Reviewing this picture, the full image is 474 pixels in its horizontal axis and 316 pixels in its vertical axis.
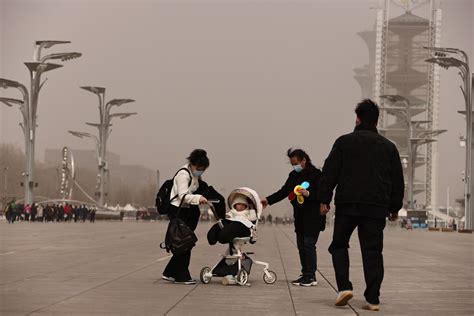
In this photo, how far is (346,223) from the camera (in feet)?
33.5

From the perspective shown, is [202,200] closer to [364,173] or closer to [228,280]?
[228,280]

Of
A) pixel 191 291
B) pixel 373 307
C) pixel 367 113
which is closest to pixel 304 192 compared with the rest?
pixel 191 291

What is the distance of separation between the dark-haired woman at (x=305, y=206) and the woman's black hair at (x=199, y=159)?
1213mm

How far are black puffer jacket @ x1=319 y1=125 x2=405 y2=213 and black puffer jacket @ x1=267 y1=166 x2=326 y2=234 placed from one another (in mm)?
2427

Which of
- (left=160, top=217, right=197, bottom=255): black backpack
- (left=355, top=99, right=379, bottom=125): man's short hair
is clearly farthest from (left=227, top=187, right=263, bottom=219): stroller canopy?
(left=355, top=99, right=379, bottom=125): man's short hair

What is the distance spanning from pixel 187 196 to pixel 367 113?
3.00 metres

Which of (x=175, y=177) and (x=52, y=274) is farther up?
(x=175, y=177)

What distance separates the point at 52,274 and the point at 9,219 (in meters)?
47.7

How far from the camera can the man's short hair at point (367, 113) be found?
34.6 feet

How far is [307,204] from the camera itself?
13.0 metres

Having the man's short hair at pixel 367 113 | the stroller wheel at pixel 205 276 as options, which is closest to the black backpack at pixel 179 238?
the stroller wheel at pixel 205 276

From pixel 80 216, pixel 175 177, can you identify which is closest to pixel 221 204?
pixel 175 177

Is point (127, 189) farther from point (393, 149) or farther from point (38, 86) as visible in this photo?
point (393, 149)

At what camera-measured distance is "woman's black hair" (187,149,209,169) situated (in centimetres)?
1275
